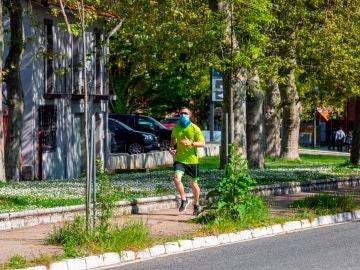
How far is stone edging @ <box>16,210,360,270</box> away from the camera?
44.0 ft

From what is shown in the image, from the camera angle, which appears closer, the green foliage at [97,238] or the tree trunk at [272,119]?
the green foliage at [97,238]

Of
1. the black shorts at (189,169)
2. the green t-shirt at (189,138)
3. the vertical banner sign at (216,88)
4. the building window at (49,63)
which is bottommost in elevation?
the black shorts at (189,169)

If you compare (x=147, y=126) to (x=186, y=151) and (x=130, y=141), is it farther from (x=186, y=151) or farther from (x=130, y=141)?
(x=186, y=151)

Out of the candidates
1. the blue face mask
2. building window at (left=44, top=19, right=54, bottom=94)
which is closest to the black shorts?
the blue face mask

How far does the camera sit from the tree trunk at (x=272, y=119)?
46031mm

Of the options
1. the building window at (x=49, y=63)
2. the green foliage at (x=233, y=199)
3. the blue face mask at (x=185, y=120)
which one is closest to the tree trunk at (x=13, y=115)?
the building window at (x=49, y=63)

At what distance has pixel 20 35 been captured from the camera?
3028cm

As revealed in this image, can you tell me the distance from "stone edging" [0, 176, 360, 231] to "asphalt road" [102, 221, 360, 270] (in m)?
3.41

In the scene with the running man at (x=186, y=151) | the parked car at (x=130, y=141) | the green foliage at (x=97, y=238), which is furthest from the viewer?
the parked car at (x=130, y=141)

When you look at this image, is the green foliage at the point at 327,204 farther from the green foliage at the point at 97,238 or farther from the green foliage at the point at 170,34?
the green foliage at the point at 170,34

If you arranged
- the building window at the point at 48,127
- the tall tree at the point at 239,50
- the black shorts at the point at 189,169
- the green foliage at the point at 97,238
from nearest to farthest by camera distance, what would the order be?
the green foliage at the point at 97,238
the black shorts at the point at 189,169
the tall tree at the point at 239,50
the building window at the point at 48,127

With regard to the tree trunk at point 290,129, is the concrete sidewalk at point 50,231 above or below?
below

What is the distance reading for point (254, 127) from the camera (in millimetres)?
37906

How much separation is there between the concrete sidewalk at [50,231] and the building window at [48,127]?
18730 millimetres
